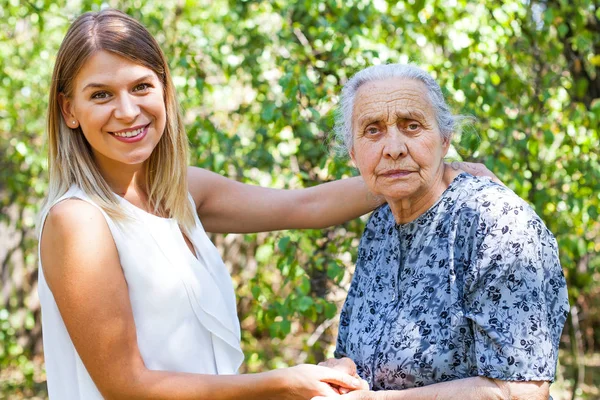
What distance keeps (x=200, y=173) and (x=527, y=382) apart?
1.47m

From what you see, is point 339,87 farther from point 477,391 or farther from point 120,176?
point 477,391

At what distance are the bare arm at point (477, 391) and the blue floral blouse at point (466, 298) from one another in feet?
0.10

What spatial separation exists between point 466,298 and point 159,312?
972 millimetres

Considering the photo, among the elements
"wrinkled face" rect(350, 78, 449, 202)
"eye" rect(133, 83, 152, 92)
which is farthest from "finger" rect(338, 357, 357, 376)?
"eye" rect(133, 83, 152, 92)

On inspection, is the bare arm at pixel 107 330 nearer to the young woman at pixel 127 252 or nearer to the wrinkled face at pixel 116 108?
the young woman at pixel 127 252

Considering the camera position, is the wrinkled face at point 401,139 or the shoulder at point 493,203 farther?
the wrinkled face at point 401,139

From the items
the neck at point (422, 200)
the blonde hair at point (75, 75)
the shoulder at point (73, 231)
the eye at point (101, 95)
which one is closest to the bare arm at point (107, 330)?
the shoulder at point (73, 231)

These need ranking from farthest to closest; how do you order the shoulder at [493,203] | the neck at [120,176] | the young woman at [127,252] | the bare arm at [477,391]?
1. the neck at [120,176]
2. the young woman at [127,252]
3. the shoulder at [493,203]
4. the bare arm at [477,391]

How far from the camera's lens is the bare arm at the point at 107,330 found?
82.6 inches

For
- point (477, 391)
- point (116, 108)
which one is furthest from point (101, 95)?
point (477, 391)

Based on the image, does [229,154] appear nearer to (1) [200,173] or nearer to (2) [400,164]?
(1) [200,173]

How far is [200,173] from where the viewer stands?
2.80m

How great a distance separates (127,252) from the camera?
7.34ft

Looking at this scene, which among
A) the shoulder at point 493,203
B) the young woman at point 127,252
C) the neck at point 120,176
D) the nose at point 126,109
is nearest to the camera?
the shoulder at point 493,203
